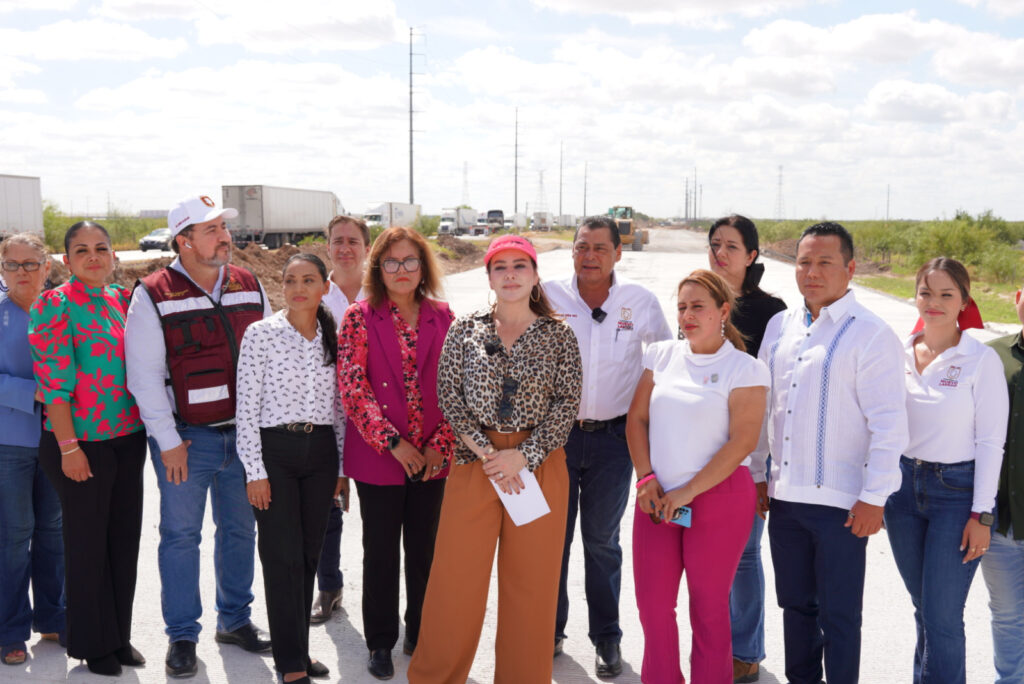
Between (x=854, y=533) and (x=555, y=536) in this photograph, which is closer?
(x=854, y=533)

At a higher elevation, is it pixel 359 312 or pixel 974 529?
pixel 359 312

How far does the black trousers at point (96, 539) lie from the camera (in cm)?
360

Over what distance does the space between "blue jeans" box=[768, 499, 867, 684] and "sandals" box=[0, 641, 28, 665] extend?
3.44 meters

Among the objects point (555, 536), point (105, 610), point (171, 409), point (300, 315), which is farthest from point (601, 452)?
point (105, 610)

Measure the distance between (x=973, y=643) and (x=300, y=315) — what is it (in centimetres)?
364

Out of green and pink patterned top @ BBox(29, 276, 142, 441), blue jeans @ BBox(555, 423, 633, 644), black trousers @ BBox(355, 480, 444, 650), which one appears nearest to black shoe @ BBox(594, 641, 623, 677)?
blue jeans @ BBox(555, 423, 633, 644)

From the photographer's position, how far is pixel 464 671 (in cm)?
338

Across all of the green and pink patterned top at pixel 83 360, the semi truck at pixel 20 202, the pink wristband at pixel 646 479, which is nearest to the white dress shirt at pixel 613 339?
the pink wristband at pixel 646 479

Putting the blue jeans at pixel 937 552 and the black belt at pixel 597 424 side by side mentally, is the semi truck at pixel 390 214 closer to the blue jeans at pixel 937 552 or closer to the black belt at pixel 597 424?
the black belt at pixel 597 424

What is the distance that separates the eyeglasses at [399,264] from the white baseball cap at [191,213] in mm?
765

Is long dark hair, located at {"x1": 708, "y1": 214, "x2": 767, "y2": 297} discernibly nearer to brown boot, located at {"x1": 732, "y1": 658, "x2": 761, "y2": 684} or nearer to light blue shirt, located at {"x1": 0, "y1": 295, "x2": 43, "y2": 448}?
brown boot, located at {"x1": 732, "y1": 658, "x2": 761, "y2": 684}

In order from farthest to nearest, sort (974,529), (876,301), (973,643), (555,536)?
(876,301) < (973,643) < (555,536) < (974,529)

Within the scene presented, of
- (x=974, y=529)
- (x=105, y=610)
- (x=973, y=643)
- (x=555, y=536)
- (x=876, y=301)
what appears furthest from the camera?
(x=876, y=301)

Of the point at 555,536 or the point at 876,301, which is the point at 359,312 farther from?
the point at 876,301
